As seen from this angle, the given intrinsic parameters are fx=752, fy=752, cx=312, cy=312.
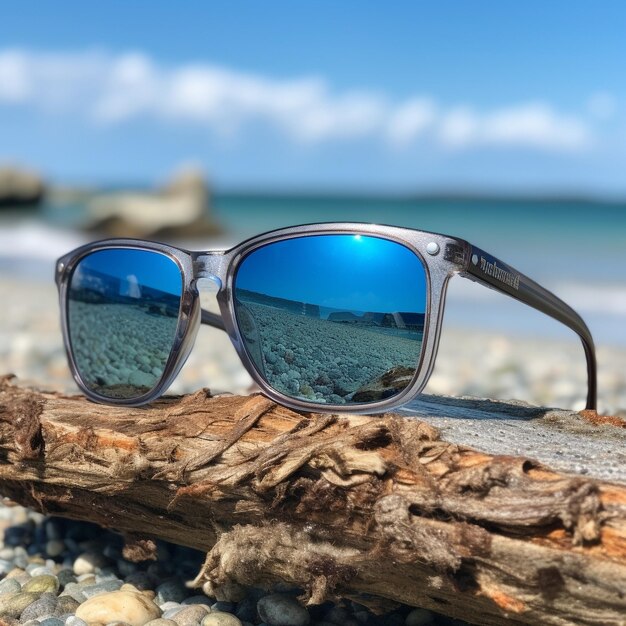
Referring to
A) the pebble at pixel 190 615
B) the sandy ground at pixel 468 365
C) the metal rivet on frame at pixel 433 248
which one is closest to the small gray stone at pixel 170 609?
the pebble at pixel 190 615

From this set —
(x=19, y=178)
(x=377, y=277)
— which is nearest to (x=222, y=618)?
(x=377, y=277)

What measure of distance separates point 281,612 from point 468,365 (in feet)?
13.0

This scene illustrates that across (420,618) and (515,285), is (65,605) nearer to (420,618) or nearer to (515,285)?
(420,618)

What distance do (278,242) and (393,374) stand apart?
0.45 metres

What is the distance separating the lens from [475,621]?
1.52 metres

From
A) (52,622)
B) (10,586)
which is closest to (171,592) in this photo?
(52,622)

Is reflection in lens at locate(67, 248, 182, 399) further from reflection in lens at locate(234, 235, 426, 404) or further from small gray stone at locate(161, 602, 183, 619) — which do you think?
small gray stone at locate(161, 602, 183, 619)

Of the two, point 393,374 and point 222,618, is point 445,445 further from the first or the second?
point 222,618

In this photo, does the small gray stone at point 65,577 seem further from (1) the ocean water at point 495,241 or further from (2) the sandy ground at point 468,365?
(1) the ocean water at point 495,241

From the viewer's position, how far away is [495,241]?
1828 cm

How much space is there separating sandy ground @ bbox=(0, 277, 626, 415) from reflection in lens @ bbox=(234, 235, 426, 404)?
195 cm

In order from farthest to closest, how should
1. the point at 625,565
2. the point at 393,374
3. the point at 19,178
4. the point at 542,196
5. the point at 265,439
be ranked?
the point at 542,196 < the point at 19,178 < the point at 393,374 < the point at 265,439 < the point at 625,565

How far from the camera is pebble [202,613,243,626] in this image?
172cm

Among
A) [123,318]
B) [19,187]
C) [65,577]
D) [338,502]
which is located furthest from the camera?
[19,187]
